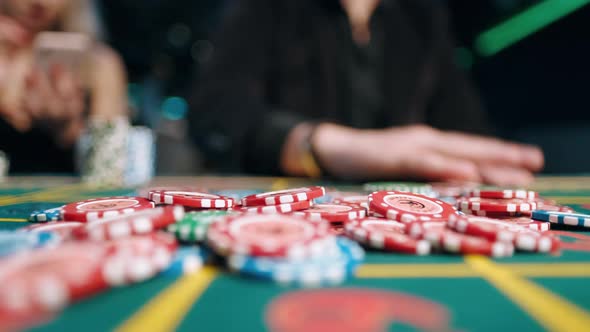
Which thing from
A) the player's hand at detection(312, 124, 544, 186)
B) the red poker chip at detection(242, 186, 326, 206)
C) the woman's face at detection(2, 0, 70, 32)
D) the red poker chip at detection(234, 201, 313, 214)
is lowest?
the red poker chip at detection(234, 201, 313, 214)

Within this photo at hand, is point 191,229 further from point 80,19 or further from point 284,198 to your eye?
point 80,19

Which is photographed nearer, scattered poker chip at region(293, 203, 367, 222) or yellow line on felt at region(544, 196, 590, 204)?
scattered poker chip at region(293, 203, 367, 222)

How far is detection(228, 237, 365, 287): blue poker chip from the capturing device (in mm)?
578

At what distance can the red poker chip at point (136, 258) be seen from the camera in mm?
542

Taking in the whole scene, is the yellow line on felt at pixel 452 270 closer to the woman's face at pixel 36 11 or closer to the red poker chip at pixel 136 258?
the red poker chip at pixel 136 258

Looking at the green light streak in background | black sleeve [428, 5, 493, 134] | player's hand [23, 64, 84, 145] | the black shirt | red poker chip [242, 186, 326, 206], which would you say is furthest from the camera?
the green light streak in background

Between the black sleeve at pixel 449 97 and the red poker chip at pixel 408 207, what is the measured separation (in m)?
2.39

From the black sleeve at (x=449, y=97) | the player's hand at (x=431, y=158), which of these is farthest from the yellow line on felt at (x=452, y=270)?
the black sleeve at (x=449, y=97)

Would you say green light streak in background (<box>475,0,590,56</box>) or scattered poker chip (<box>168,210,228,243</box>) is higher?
green light streak in background (<box>475,0,590,56</box>)

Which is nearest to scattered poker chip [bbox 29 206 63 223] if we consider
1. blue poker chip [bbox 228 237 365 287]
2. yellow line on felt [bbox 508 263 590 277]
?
blue poker chip [bbox 228 237 365 287]

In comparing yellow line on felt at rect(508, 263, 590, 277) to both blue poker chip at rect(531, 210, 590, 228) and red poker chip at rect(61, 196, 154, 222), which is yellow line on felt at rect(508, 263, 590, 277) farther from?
red poker chip at rect(61, 196, 154, 222)

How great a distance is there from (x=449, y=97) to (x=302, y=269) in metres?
3.13

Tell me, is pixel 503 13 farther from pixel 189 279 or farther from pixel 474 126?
pixel 189 279

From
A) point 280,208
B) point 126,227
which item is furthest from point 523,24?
point 126,227
